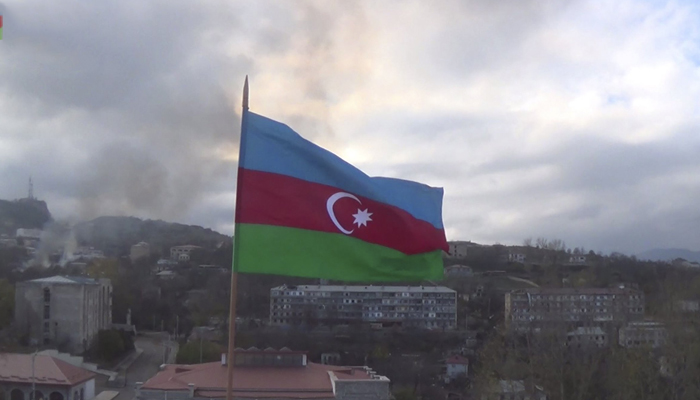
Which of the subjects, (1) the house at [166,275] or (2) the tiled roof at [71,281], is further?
(1) the house at [166,275]

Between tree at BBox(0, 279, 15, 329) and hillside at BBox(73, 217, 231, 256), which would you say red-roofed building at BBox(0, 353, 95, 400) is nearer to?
tree at BBox(0, 279, 15, 329)

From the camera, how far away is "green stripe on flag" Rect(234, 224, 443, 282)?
12.8 feet

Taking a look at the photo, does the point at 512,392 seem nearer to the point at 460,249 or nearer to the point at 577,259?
the point at 577,259

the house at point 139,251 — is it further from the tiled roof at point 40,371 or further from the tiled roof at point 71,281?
the tiled roof at point 40,371

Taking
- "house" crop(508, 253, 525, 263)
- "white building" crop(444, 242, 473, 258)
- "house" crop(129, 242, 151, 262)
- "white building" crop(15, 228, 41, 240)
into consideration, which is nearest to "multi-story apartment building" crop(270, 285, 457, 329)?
"house" crop(508, 253, 525, 263)

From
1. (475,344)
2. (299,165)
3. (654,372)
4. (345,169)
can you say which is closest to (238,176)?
(299,165)

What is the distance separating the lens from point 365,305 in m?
34.8

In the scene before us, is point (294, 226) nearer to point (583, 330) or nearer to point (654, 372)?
point (654, 372)

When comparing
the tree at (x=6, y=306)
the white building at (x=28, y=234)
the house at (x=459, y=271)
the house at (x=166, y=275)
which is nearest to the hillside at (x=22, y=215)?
the white building at (x=28, y=234)

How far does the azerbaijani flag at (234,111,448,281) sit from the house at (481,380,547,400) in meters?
11.1

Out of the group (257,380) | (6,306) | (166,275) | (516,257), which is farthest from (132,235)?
(257,380)

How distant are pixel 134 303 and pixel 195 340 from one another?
887 cm

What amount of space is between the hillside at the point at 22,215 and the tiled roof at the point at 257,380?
36154 millimetres

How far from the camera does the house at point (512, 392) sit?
14.7m
